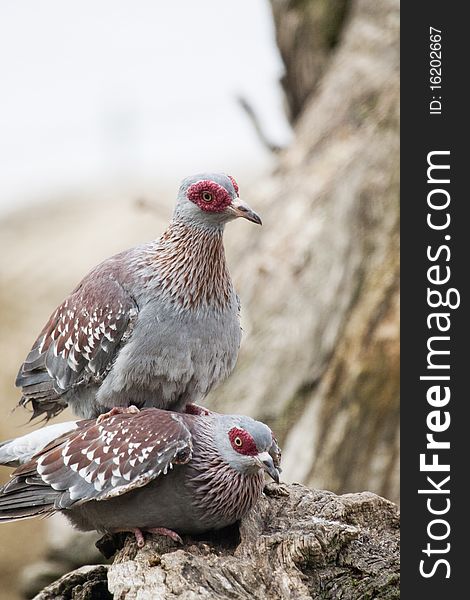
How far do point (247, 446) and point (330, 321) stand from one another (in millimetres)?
4126

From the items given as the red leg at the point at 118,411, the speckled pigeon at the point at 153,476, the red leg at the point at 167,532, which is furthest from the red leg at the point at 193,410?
the red leg at the point at 167,532

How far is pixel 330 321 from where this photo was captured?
9352mm

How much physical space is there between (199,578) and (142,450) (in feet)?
2.42

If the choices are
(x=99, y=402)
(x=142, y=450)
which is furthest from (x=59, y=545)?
(x=142, y=450)

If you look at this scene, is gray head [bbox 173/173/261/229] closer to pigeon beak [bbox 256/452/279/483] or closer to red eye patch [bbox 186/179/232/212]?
red eye patch [bbox 186/179/232/212]

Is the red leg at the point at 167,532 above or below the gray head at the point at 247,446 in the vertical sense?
below

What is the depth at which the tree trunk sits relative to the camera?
9.18 m

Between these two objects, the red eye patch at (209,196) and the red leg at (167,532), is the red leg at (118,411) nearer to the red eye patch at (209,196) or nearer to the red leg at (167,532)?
the red leg at (167,532)

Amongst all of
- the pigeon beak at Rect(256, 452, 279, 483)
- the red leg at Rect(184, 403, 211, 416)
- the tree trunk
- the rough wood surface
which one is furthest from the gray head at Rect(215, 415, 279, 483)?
the tree trunk

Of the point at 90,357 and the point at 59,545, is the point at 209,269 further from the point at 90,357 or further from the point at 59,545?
the point at 59,545

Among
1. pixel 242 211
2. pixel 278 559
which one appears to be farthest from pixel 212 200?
pixel 278 559

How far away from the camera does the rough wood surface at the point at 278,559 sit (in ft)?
16.1

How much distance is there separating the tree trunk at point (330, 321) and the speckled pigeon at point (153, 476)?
3638mm

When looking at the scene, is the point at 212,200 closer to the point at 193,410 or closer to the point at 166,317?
the point at 166,317
